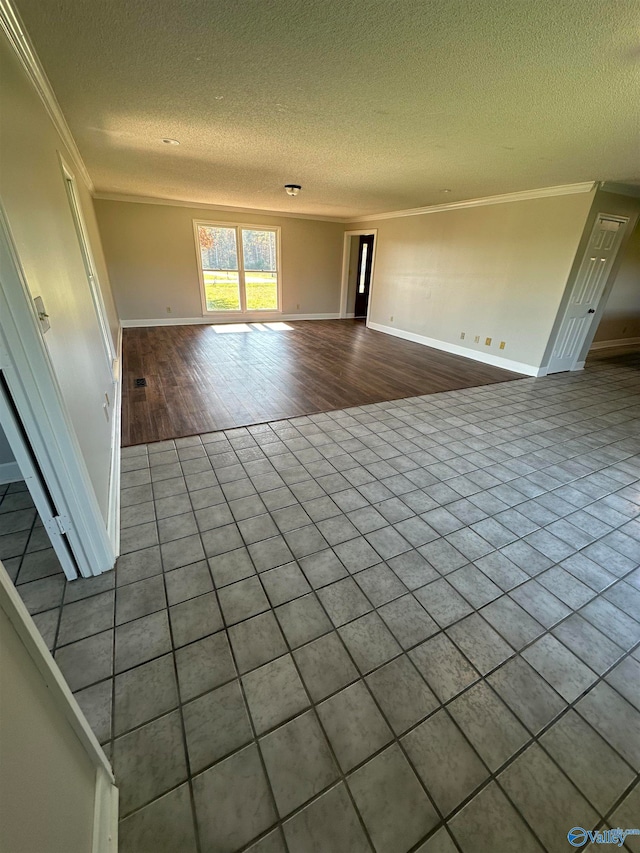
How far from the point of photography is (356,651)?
139cm

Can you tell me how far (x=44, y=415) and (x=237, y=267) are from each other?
6.86 metres

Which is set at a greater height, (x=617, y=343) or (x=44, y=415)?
(x=44, y=415)

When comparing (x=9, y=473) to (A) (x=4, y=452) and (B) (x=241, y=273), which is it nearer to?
(A) (x=4, y=452)

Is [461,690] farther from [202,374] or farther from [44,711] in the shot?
[202,374]

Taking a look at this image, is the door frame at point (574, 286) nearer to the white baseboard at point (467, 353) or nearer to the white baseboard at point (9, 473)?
the white baseboard at point (467, 353)

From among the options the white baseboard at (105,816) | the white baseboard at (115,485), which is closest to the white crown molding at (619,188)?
the white baseboard at (115,485)

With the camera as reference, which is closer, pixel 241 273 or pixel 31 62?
pixel 31 62

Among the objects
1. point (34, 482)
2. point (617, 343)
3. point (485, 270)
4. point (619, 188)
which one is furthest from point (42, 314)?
point (617, 343)

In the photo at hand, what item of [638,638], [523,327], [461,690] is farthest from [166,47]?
[523,327]

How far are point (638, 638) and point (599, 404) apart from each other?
11.0 feet

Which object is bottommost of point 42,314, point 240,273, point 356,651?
point 356,651

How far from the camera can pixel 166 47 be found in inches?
68.7

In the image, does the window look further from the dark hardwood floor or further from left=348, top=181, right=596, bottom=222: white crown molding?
left=348, top=181, right=596, bottom=222: white crown molding

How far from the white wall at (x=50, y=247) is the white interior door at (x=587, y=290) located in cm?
539
